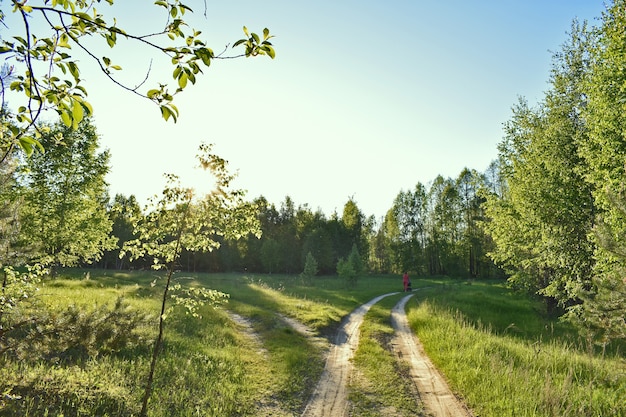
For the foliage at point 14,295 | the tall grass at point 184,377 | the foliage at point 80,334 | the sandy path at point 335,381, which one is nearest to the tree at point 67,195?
the tall grass at point 184,377

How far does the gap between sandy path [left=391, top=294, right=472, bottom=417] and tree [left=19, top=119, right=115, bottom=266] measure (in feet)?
67.5

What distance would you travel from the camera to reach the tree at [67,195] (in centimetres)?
2059

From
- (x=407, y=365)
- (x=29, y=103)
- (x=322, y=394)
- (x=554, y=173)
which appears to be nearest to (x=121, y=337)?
(x=322, y=394)

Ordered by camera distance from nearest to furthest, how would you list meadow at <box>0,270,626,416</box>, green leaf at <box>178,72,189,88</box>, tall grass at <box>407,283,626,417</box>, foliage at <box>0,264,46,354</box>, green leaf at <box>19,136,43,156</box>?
1. green leaf at <box>19,136,43,156</box>
2. green leaf at <box>178,72,189,88</box>
3. foliage at <box>0,264,46,354</box>
4. meadow at <box>0,270,626,416</box>
5. tall grass at <box>407,283,626,417</box>

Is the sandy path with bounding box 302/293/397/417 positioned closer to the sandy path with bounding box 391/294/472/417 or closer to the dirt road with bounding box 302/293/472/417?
the dirt road with bounding box 302/293/472/417

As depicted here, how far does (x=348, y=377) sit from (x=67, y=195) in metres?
22.1

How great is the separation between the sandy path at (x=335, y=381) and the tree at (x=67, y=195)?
60.1 ft

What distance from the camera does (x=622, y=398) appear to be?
7.48 meters

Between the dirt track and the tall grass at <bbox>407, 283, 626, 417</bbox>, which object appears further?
the dirt track

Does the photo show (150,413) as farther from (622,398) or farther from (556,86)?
(556,86)

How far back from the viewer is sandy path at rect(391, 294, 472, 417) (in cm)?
760

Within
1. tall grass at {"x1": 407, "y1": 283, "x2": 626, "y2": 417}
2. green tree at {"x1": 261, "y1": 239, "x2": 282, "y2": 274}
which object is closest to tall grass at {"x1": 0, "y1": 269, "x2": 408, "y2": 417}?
tall grass at {"x1": 407, "y1": 283, "x2": 626, "y2": 417}

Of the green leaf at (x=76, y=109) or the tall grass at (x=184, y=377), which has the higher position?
the green leaf at (x=76, y=109)

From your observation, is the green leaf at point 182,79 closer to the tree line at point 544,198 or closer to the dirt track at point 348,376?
the tree line at point 544,198
